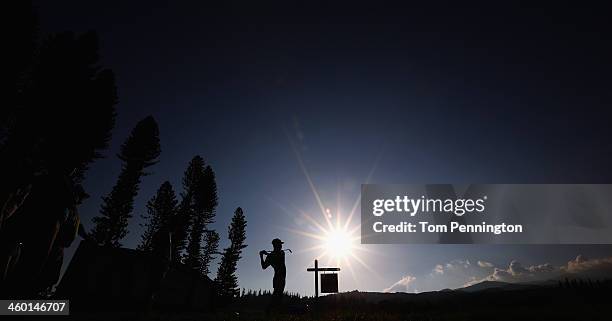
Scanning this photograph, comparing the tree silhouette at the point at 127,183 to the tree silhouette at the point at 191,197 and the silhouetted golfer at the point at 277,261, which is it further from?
the silhouetted golfer at the point at 277,261

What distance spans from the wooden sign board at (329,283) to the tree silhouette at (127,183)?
24264mm

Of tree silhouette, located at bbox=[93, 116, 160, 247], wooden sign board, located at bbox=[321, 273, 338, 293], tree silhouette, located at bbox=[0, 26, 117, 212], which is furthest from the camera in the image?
tree silhouette, located at bbox=[93, 116, 160, 247]

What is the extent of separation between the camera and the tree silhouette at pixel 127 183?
102ft

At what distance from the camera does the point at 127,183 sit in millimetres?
31656

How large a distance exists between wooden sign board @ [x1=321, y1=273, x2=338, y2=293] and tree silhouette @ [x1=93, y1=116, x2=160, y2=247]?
79.6ft

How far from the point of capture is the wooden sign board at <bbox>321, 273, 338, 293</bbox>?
13663 mm

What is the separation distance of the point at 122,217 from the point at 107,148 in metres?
8.11

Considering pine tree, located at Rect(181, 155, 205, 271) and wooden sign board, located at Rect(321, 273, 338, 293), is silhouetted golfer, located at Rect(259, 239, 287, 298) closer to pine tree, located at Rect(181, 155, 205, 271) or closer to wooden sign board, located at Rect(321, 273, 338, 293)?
wooden sign board, located at Rect(321, 273, 338, 293)

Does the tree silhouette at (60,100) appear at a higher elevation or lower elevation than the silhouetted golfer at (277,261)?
higher

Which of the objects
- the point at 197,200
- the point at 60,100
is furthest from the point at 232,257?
the point at 60,100

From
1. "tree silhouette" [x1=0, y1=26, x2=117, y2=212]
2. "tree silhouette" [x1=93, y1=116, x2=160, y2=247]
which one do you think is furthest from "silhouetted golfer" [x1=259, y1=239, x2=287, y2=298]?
"tree silhouette" [x1=93, y1=116, x2=160, y2=247]

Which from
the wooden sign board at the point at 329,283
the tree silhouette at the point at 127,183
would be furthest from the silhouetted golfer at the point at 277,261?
the tree silhouette at the point at 127,183

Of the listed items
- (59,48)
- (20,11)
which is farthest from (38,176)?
(59,48)

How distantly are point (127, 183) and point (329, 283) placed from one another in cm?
2529
